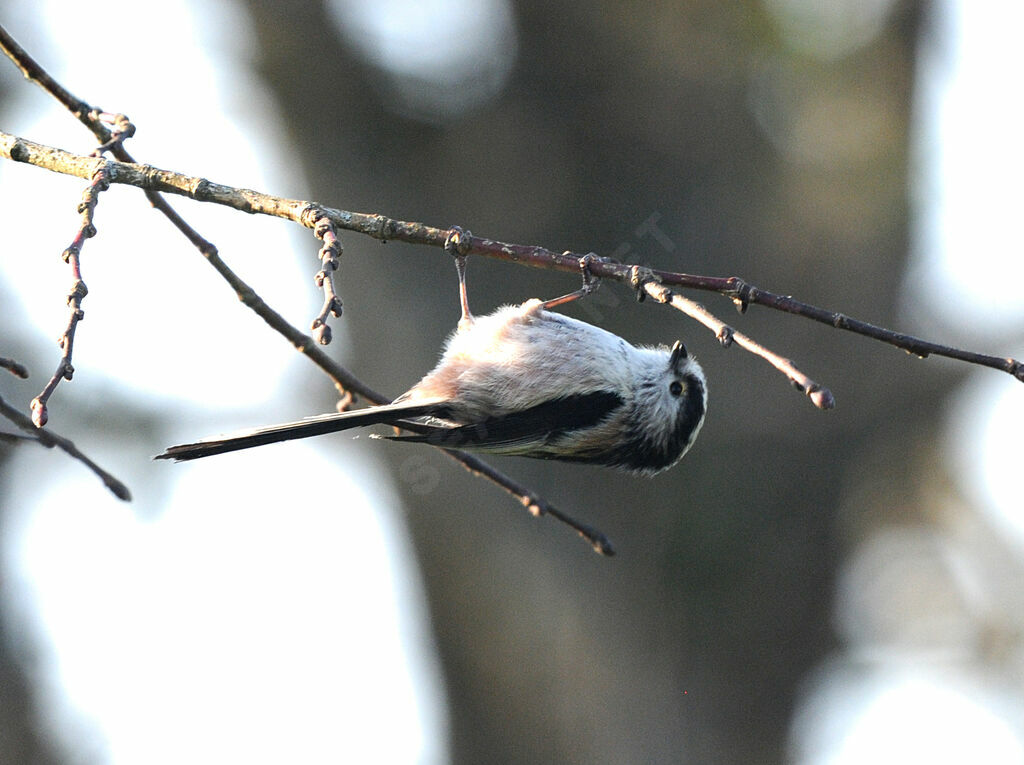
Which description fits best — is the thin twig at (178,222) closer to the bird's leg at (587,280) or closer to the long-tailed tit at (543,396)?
the long-tailed tit at (543,396)

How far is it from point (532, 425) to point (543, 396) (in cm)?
9

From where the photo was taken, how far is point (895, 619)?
984 cm

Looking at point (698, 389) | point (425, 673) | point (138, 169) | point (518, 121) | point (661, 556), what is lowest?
point (138, 169)

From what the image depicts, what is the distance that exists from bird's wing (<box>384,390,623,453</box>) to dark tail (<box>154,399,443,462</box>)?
9cm

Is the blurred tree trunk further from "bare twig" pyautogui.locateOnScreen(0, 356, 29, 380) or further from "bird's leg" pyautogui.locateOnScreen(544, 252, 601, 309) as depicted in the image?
"bare twig" pyautogui.locateOnScreen(0, 356, 29, 380)

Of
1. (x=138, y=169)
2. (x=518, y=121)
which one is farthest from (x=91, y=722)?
(x=138, y=169)

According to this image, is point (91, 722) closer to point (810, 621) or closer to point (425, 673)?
point (425, 673)

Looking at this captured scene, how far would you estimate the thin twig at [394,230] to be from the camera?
6.27ft

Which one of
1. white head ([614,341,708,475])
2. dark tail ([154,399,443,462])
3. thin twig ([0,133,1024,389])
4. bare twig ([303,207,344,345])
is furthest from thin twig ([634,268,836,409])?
white head ([614,341,708,475])

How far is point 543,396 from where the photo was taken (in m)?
3.25

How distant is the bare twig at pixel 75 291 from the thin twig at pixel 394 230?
0.36ft

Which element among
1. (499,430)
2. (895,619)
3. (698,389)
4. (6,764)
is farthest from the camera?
(895,619)

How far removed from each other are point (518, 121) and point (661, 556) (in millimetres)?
3648

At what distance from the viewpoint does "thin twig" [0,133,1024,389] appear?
1910 millimetres
